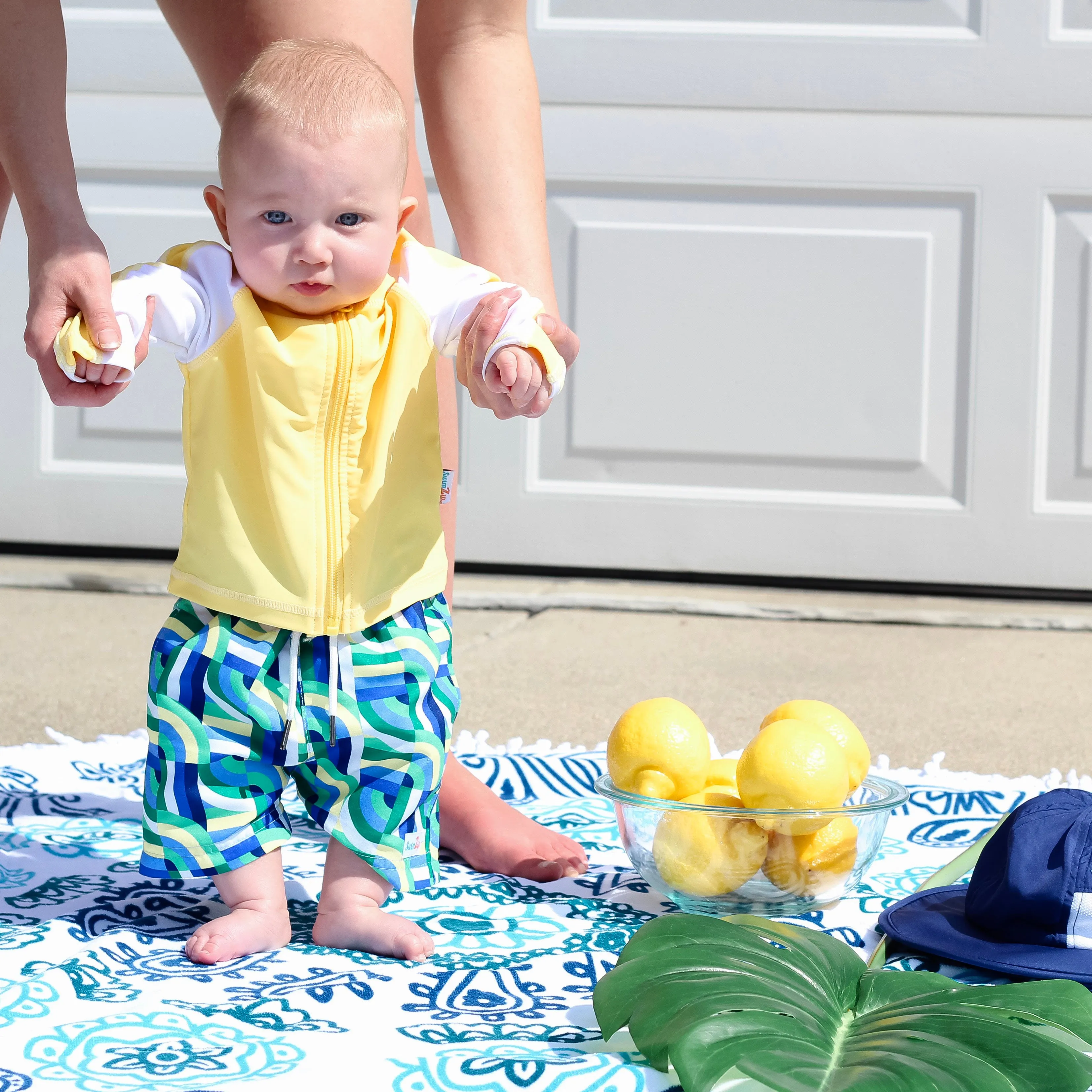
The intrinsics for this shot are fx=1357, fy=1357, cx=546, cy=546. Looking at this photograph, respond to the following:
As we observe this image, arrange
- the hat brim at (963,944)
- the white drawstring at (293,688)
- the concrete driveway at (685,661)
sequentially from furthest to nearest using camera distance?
the concrete driveway at (685,661), the white drawstring at (293,688), the hat brim at (963,944)

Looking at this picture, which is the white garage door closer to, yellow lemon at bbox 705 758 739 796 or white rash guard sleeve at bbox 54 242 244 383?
yellow lemon at bbox 705 758 739 796

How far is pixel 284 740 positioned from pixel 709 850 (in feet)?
1.14

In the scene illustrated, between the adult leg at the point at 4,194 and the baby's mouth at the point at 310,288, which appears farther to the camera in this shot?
the adult leg at the point at 4,194

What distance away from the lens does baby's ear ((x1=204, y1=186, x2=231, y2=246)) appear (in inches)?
41.7

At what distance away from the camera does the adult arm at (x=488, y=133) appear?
140cm

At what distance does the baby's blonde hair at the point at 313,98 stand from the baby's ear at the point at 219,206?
0.08 ft

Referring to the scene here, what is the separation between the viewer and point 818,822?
1.08 metres

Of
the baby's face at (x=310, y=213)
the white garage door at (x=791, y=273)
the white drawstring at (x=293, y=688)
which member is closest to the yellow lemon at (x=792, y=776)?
the white drawstring at (x=293, y=688)

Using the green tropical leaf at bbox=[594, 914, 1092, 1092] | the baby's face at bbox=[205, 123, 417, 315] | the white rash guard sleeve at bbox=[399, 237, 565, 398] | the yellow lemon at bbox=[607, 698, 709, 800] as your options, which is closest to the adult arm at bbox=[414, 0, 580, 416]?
the white rash guard sleeve at bbox=[399, 237, 565, 398]

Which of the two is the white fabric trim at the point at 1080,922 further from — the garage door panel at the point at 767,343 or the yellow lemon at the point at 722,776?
the garage door panel at the point at 767,343

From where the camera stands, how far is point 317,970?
3.26ft

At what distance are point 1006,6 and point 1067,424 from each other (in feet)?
2.68

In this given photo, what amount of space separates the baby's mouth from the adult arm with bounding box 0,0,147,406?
4.7 inches

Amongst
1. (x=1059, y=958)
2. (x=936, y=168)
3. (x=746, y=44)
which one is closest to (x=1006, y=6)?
(x=936, y=168)
